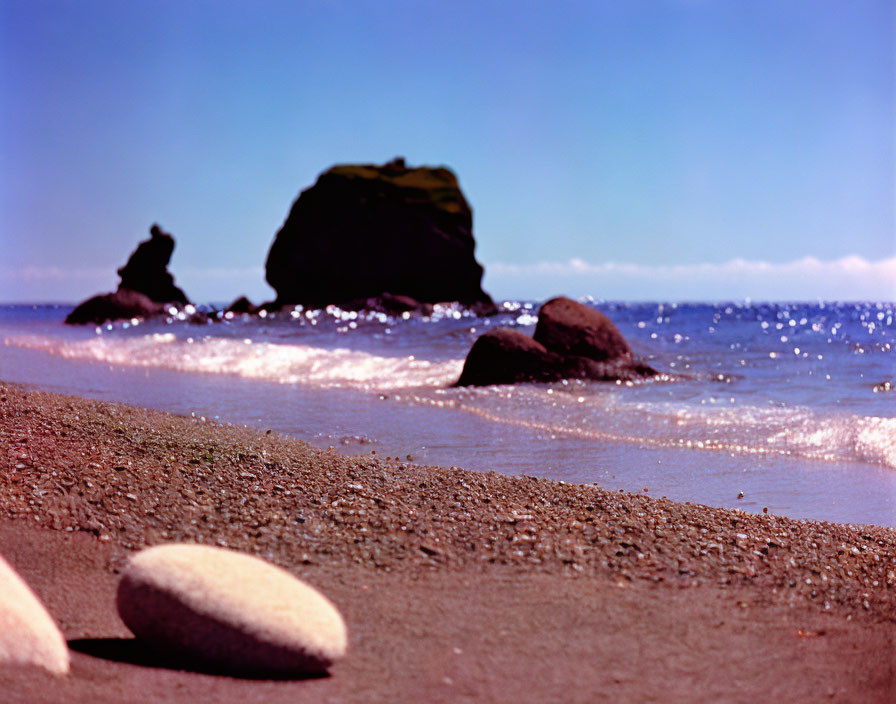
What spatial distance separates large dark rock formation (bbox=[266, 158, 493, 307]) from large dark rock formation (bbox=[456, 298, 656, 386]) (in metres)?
36.3

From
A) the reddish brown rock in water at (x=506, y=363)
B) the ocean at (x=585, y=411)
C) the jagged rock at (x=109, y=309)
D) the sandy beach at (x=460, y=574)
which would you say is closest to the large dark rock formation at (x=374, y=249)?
the jagged rock at (x=109, y=309)

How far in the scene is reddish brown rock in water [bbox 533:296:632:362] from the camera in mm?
13875

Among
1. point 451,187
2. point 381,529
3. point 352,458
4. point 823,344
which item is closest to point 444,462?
point 352,458

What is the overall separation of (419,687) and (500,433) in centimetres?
623

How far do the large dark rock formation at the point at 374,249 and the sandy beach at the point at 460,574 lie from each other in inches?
1765

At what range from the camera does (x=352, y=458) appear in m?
6.58

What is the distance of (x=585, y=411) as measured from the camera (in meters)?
10.4

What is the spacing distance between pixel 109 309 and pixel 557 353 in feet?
91.6

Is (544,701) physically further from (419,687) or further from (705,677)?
(705,677)

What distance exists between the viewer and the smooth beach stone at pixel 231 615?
8.61 ft

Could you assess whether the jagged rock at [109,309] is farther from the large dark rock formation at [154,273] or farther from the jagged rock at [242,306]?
the jagged rock at [242,306]

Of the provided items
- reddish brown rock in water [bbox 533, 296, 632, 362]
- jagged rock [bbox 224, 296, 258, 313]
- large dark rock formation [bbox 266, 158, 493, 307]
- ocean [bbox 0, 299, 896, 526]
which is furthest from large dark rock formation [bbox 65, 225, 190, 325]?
reddish brown rock in water [bbox 533, 296, 632, 362]

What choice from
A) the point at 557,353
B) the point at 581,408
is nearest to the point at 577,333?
the point at 557,353

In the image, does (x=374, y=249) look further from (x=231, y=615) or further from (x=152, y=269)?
(x=231, y=615)
